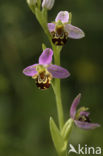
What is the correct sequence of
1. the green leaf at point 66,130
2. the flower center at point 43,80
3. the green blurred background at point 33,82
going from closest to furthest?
the flower center at point 43,80
the green leaf at point 66,130
the green blurred background at point 33,82

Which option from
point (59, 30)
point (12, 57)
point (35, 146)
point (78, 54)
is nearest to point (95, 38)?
point (78, 54)

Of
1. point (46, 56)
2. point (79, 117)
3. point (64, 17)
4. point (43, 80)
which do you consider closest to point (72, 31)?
point (64, 17)

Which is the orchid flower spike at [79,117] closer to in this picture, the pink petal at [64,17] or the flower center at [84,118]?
the flower center at [84,118]

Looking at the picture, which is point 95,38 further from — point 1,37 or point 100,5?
point 1,37

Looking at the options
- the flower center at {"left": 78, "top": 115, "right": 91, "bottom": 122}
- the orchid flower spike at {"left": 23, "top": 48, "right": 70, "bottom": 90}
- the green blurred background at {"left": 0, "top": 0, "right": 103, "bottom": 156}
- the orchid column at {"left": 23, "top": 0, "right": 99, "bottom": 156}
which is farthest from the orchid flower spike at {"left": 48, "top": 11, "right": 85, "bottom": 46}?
the green blurred background at {"left": 0, "top": 0, "right": 103, "bottom": 156}

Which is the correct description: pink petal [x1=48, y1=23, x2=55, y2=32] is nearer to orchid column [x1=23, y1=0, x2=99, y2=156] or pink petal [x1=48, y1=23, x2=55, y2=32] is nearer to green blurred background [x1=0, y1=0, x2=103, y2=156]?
orchid column [x1=23, y1=0, x2=99, y2=156]

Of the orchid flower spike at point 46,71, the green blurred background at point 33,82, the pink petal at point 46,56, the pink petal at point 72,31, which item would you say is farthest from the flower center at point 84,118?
the green blurred background at point 33,82

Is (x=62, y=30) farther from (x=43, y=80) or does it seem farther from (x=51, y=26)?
(x=43, y=80)
